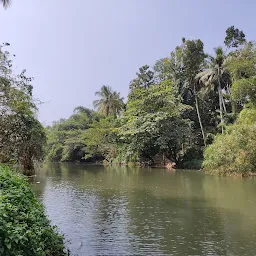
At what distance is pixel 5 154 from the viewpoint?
1584 cm

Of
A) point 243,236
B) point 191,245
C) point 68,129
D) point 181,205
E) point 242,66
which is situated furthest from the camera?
point 68,129

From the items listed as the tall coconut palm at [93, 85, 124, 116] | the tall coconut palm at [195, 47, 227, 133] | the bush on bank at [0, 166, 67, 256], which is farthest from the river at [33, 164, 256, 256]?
the tall coconut palm at [93, 85, 124, 116]

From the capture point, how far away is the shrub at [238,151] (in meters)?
24.0

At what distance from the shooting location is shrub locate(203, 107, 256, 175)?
78.6 feet

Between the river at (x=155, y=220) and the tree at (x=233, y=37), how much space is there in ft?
83.8

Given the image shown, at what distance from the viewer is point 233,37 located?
3834cm

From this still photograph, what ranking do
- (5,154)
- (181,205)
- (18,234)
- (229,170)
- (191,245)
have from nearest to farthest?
(18,234) → (191,245) → (181,205) → (5,154) → (229,170)

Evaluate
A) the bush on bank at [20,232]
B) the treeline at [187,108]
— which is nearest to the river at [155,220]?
the bush on bank at [20,232]

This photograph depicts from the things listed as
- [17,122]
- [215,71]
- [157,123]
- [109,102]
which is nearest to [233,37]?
[215,71]

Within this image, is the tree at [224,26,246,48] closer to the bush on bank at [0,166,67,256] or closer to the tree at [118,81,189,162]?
the tree at [118,81,189,162]

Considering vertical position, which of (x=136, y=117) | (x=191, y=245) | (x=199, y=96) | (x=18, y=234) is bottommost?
(x=191, y=245)

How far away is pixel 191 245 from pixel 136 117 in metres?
27.3

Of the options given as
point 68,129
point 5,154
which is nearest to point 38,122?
point 5,154

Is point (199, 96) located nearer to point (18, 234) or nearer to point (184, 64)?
point (184, 64)
